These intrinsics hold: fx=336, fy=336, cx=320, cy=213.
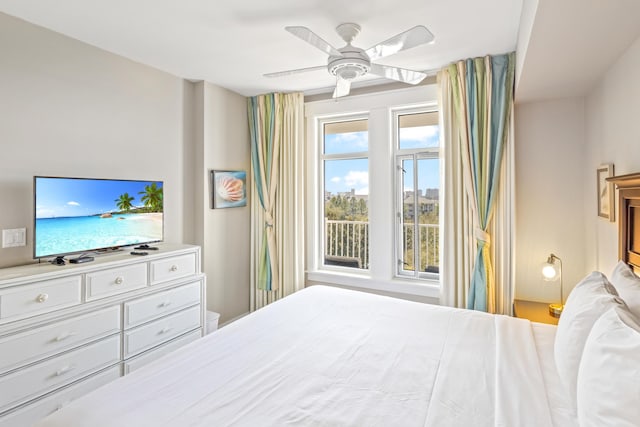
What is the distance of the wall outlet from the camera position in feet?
7.01

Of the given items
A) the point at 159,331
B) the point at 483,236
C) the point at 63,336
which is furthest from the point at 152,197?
the point at 483,236

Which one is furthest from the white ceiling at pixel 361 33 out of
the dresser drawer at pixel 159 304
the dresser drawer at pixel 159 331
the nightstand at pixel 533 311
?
the dresser drawer at pixel 159 331

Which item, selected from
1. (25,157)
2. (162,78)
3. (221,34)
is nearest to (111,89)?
(162,78)

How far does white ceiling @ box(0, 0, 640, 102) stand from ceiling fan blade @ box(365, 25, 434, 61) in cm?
29

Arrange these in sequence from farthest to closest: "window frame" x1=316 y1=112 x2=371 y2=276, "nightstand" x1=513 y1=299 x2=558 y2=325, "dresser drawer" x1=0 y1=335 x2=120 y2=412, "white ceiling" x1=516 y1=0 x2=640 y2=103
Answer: "window frame" x1=316 y1=112 x2=371 y2=276 → "nightstand" x1=513 y1=299 x2=558 y2=325 → "dresser drawer" x1=0 y1=335 x2=120 y2=412 → "white ceiling" x1=516 y1=0 x2=640 y2=103

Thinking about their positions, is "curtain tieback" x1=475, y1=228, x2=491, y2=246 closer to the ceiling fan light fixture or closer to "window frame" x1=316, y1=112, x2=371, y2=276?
"window frame" x1=316, y1=112, x2=371, y2=276

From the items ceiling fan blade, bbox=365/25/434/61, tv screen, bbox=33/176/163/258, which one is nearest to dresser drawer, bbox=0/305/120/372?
tv screen, bbox=33/176/163/258

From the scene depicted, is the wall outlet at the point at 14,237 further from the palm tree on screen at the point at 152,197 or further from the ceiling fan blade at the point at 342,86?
the ceiling fan blade at the point at 342,86

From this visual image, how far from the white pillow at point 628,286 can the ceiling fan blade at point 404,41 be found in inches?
56.9

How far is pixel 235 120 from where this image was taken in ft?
12.4

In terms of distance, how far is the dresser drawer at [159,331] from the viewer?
94.0 inches

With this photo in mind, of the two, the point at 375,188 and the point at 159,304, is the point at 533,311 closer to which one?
the point at 375,188

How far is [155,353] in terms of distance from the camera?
2566 millimetres

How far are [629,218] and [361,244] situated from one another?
2.38 meters
